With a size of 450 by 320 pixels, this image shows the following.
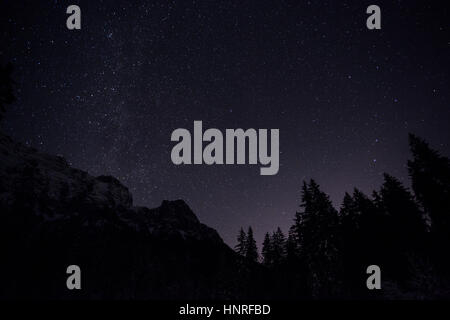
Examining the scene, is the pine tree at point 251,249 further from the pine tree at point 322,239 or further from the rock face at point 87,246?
the pine tree at point 322,239

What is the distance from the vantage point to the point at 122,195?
131250 mm

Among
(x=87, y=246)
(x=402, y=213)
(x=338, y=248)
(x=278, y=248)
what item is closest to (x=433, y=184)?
(x=402, y=213)

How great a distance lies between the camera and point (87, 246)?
61719 mm

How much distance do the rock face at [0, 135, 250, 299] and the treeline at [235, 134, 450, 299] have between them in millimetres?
24007

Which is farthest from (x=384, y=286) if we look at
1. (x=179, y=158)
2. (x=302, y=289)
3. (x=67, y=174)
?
(x=67, y=174)

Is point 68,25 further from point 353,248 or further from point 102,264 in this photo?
point 102,264

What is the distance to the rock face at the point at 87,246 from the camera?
1785 inches

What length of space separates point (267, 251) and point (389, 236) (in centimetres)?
2301

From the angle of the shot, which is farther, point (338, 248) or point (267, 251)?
point (267, 251)

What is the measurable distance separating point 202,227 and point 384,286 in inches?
4387

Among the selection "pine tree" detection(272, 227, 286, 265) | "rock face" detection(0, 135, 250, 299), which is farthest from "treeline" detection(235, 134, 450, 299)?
"rock face" detection(0, 135, 250, 299)

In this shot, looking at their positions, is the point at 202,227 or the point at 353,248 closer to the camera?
the point at 353,248

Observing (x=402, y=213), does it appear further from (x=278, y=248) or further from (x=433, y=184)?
(x=278, y=248)

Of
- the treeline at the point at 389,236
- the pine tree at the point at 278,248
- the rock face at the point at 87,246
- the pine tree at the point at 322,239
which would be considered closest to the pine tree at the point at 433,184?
the treeline at the point at 389,236
